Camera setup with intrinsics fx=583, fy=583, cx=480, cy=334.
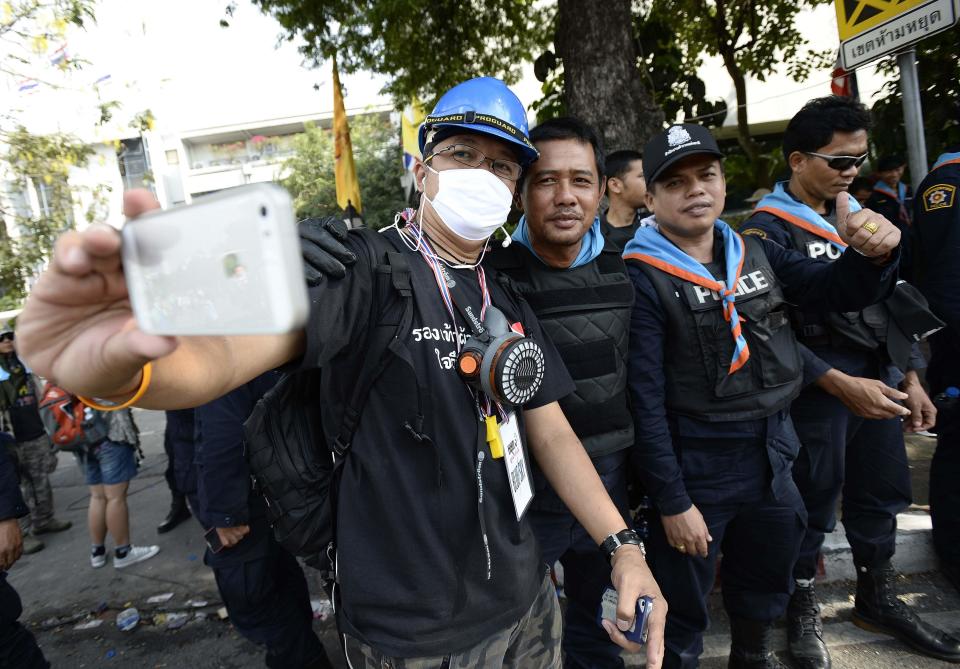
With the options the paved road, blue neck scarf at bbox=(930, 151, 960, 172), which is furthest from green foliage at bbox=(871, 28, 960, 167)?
blue neck scarf at bbox=(930, 151, 960, 172)

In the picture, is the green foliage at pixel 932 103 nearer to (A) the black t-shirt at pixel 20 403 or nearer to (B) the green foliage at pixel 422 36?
(B) the green foliage at pixel 422 36

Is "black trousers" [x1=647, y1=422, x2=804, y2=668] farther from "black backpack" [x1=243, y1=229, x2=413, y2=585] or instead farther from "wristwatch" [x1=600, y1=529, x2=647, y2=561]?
"black backpack" [x1=243, y1=229, x2=413, y2=585]

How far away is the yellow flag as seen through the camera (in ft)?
23.9

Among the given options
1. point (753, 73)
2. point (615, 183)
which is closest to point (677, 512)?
point (615, 183)

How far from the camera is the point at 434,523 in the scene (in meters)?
1.39

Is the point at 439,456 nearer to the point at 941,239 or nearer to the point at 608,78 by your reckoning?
the point at 941,239

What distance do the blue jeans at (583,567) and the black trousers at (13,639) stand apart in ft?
7.11

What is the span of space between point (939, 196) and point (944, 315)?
517 mm

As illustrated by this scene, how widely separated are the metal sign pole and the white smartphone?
349 cm

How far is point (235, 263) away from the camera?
54 centimetres

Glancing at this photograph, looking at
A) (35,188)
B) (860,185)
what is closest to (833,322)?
(860,185)

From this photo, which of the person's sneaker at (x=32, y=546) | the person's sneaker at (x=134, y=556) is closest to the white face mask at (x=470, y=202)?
the person's sneaker at (x=134, y=556)

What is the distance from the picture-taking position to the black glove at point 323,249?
1.18 m

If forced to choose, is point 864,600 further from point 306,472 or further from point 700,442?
point 306,472
